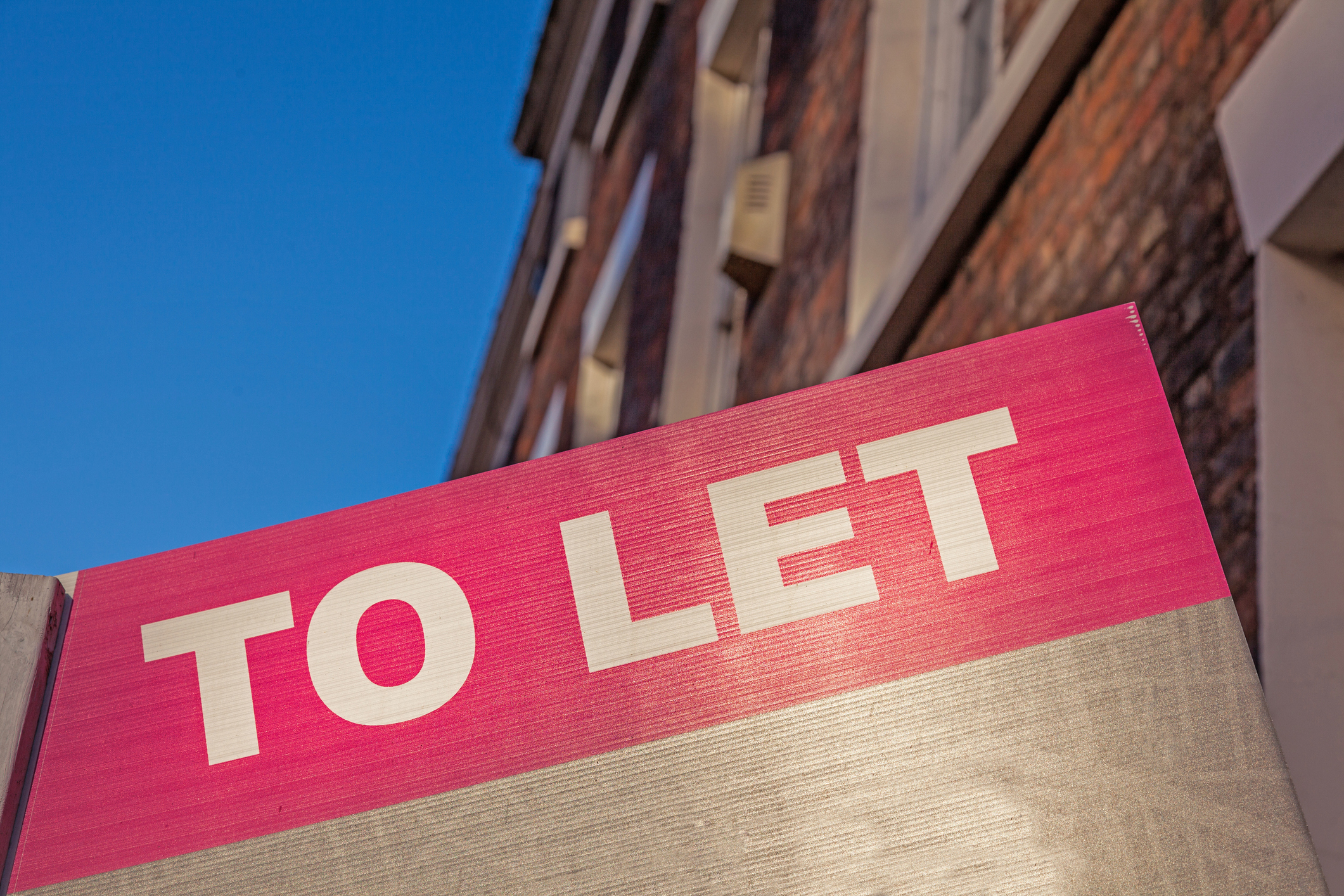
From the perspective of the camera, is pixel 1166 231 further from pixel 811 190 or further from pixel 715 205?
pixel 715 205

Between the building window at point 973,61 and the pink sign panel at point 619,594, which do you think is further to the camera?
the building window at point 973,61

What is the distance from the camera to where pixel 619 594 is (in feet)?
4.37

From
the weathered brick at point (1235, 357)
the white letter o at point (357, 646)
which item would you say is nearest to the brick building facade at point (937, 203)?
the weathered brick at point (1235, 357)

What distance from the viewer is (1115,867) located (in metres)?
1.17

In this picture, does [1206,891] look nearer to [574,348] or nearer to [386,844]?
[386,844]

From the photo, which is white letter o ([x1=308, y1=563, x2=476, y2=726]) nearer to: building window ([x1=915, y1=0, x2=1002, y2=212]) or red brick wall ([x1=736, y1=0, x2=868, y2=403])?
building window ([x1=915, y1=0, x2=1002, y2=212])

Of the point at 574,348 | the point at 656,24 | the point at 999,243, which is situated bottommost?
the point at 999,243

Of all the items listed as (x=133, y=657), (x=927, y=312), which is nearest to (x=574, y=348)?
(x=927, y=312)

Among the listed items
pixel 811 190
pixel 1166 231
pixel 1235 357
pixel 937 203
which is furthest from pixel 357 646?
pixel 811 190

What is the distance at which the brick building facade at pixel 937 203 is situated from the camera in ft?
7.57

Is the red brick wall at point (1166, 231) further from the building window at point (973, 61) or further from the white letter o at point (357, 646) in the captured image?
the white letter o at point (357, 646)

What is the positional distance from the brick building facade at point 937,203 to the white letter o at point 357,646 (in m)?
1.33

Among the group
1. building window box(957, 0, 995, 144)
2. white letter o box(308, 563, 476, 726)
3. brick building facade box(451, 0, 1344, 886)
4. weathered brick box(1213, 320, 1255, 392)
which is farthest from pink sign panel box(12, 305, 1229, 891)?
building window box(957, 0, 995, 144)

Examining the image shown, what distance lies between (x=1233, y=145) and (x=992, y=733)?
5.13 ft
